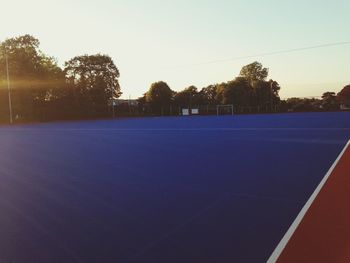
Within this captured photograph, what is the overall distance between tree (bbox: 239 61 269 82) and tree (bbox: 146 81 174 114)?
24538mm

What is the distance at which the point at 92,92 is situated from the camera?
6288 cm

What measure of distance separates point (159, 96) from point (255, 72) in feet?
94.1

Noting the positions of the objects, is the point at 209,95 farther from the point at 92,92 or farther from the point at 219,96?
the point at 92,92

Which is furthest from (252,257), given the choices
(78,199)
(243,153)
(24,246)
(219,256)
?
(243,153)

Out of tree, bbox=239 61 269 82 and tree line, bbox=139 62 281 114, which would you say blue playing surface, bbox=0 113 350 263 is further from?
tree, bbox=239 61 269 82

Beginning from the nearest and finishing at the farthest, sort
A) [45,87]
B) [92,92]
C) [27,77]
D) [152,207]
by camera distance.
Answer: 1. [152,207]
2. [27,77]
3. [45,87]
4. [92,92]

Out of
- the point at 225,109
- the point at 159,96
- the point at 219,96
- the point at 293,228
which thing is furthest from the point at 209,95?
the point at 293,228

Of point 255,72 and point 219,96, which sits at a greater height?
point 255,72

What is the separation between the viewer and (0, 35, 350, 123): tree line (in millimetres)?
51625

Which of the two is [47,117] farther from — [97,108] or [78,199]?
[78,199]

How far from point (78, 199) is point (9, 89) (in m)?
45.6

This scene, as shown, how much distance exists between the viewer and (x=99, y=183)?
8.06 meters

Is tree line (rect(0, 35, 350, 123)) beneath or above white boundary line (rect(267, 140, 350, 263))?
above

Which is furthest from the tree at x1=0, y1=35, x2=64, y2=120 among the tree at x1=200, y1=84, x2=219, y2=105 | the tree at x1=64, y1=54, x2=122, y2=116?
the tree at x1=200, y1=84, x2=219, y2=105
